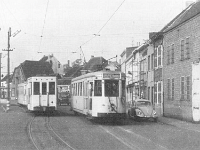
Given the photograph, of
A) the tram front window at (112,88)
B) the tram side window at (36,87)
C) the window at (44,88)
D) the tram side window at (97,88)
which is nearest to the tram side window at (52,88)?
the window at (44,88)

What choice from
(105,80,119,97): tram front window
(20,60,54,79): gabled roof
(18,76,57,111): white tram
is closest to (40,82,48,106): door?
(18,76,57,111): white tram

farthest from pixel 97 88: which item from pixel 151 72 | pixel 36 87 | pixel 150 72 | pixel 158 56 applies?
pixel 150 72

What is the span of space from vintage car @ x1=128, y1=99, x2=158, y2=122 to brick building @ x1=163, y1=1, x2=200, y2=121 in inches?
88.7

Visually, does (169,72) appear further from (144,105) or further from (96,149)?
(96,149)

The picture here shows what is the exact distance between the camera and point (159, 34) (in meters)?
31.4

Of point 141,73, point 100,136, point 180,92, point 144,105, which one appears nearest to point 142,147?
point 100,136

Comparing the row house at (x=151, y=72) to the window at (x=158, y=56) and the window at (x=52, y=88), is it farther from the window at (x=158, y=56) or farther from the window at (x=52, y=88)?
the window at (x=52, y=88)

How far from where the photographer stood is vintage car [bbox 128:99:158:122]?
24.3m

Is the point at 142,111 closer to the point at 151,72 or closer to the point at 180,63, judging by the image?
the point at 180,63

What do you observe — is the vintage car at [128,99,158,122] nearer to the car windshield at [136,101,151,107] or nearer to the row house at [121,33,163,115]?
the car windshield at [136,101,151,107]

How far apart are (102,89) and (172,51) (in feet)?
30.8

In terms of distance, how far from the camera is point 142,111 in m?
24.4

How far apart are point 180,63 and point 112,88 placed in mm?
7300

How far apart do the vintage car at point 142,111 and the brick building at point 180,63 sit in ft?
7.40
